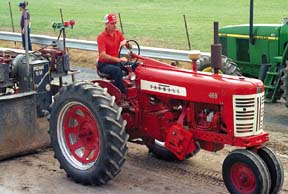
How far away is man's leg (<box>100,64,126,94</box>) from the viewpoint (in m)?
7.58

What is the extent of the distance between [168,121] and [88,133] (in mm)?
938

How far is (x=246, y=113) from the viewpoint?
6660 millimetres

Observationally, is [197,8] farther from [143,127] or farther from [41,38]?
[143,127]

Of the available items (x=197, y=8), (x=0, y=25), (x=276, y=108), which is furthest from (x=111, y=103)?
(x=197, y=8)

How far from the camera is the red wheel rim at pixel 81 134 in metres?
7.42

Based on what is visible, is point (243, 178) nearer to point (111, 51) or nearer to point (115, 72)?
point (115, 72)

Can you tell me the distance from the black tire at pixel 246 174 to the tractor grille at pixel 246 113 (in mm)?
234

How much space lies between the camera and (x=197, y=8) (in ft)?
97.7

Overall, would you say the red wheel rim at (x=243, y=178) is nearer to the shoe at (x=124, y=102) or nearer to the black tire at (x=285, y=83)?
the shoe at (x=124, y=102)

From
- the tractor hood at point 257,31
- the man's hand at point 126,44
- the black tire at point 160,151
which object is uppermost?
the man's hand at point 126,44

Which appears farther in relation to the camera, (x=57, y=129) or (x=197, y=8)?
(x=197, y=8)

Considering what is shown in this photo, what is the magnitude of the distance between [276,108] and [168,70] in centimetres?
466

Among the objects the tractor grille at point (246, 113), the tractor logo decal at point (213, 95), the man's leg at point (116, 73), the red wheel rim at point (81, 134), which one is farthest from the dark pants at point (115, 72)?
the tractor grille at point (246, 113)

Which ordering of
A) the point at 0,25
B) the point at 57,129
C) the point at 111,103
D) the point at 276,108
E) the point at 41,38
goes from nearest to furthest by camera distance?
the point at 111,103, the point at 57,129, the point at 276,108, the point at 41,38, the point at 0,25
